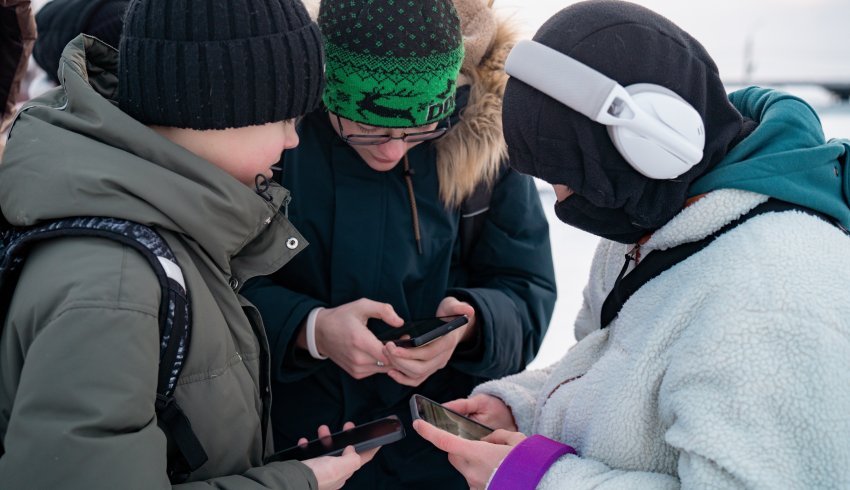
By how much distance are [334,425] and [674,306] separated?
0.97 metres

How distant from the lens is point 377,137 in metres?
1.50

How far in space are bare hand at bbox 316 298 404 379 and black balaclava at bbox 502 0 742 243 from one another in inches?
21.0

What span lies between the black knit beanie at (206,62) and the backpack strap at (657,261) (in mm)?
657

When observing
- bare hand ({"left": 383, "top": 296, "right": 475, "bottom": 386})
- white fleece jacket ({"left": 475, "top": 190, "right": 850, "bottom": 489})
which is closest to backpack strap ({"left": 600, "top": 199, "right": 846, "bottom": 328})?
white fleece jacket ({"left": 475, "top": 190, "right": 850, "bottom": 489})

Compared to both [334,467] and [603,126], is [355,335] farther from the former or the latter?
[603,126]

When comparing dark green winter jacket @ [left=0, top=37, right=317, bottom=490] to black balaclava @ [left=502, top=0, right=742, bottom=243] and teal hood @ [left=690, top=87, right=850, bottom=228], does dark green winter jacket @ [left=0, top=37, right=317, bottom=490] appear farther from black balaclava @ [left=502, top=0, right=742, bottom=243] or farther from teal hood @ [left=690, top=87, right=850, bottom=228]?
teal hood @ [left=690, top=87, right=850, bottom=228]

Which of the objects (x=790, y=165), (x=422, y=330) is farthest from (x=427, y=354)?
(x=790, y=165)

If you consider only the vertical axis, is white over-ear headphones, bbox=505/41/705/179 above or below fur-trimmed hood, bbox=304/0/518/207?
above

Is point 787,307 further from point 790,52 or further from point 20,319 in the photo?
point 790,52

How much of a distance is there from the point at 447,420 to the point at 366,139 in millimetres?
630

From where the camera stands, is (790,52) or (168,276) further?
(790,52)

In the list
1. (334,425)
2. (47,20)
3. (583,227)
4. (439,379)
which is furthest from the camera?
(47,20)

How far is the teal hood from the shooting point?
964 millimetres

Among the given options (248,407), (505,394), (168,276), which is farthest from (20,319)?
(505,394)
